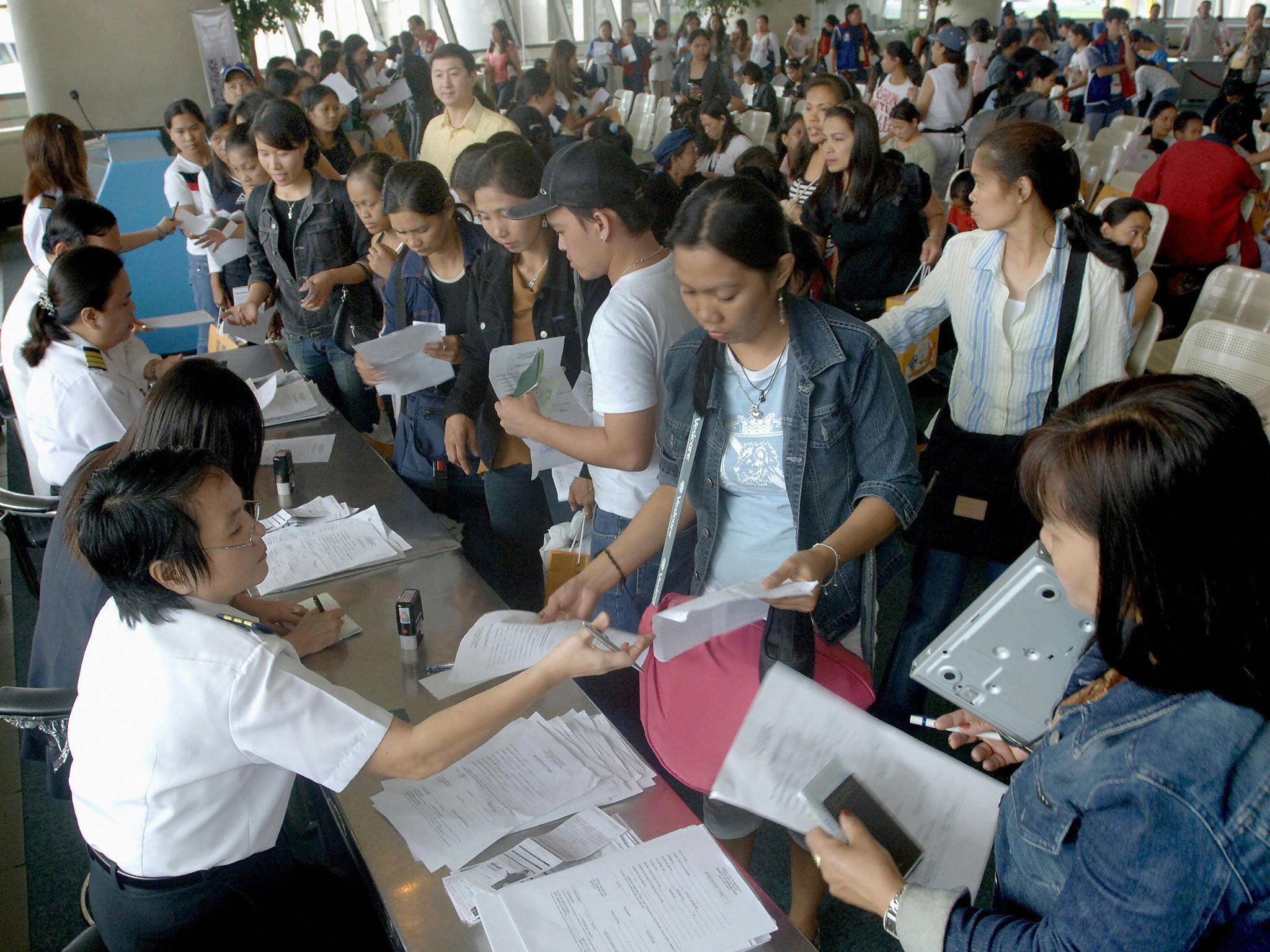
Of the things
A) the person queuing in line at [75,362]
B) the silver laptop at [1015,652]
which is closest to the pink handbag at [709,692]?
the silver laptop at [1015,652]

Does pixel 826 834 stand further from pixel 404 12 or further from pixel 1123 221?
pixel 404 12

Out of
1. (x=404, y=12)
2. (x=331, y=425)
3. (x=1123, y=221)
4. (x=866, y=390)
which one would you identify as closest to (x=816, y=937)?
(x=866, y=390)

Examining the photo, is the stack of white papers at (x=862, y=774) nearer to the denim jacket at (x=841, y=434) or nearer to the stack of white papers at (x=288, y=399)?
the denim jacket at (x=841, y=434)

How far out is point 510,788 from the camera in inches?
57.7

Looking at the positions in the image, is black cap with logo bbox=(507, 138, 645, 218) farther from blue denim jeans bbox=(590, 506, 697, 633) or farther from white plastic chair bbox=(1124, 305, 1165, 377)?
white plastic chair bbox=(1124, 305, 1165, 377)

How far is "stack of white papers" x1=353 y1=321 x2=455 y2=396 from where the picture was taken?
2537mm

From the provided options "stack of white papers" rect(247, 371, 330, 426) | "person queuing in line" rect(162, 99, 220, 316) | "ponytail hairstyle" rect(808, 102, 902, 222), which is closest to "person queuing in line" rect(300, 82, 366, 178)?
"person queuing in line" rect(162, 99, 220, 316)

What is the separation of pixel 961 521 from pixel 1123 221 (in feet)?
7.52

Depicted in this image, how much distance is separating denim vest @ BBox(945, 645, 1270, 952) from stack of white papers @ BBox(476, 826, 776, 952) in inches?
16.7

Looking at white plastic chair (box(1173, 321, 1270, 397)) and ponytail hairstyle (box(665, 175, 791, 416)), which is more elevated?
ponytail hairstyle (box(665, 175, 791, 416))

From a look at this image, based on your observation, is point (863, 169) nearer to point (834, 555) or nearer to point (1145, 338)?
point (1145, 338)

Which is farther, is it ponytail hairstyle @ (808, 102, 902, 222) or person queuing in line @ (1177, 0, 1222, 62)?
person queuing in line @ (1177, 0, 1222, 62)

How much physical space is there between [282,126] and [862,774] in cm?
315

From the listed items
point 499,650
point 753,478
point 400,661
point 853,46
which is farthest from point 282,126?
point 853,46
